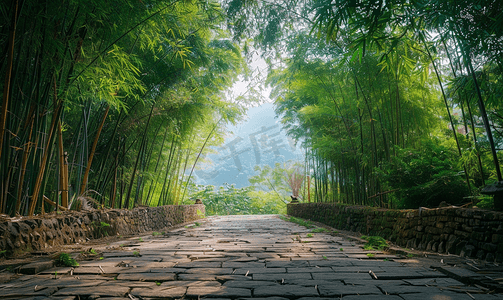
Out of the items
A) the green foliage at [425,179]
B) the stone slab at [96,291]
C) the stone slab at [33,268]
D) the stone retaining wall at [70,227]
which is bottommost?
the stone slab at [96,291]

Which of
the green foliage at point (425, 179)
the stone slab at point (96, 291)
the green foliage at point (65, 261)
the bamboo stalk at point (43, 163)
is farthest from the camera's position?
the green foliage at point (425, 179)

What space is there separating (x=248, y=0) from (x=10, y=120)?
3146 millimetres

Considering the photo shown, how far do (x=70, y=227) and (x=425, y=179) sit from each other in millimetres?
4080

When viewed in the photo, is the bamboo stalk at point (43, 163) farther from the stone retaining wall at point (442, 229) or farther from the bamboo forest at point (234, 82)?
the stone retaining wall at point (442, 229)

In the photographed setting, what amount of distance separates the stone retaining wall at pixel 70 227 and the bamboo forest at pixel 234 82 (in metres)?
0.25

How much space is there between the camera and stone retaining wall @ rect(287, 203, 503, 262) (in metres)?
2.47

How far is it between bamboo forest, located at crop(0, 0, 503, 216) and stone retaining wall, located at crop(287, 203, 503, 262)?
20cm

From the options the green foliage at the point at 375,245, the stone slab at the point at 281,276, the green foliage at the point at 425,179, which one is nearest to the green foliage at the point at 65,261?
the stone slab at the point at 281,276

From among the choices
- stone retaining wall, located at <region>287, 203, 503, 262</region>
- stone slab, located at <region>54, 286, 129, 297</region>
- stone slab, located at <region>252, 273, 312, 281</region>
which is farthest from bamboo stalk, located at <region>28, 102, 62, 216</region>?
stone retaining wall, located at <region>287, 203, 503, 262</region>

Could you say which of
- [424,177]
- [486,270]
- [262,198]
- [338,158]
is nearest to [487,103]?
[424,177]

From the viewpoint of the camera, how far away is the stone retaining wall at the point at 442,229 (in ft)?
8.10

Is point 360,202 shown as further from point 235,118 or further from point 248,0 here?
point 248,0

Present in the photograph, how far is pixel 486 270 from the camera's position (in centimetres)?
215

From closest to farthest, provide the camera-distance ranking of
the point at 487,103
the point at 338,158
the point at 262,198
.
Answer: the point at 487,103 < the point at 338,158 < the point at 262,198
